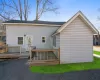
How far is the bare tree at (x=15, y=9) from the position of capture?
33.5 metres

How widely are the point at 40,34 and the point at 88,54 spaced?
8.40 metres

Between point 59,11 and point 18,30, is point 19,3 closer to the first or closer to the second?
point 59,11

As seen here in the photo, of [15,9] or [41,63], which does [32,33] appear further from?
[15,9]

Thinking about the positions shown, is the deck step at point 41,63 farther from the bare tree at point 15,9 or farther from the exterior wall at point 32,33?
the bare tree at point 15,9

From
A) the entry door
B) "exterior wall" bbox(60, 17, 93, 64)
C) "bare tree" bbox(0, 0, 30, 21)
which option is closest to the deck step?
"exterior wall" bbox(60, 17, 93, 64)

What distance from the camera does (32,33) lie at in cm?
1936

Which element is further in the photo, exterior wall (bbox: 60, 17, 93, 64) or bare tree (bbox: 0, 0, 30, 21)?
bare tree (bbox: 0, 0, 30, 21)

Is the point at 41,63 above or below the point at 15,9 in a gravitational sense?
below

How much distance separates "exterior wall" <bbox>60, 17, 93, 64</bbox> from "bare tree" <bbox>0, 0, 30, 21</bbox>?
73.9ft

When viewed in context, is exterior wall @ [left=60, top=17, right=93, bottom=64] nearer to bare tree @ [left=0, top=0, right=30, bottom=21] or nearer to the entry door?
the entry door

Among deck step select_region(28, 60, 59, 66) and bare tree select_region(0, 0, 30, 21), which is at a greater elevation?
→ bare tree select_region(0, 0, 30, 21)

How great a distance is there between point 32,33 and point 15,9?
17737 mm

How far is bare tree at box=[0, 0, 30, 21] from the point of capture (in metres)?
33.5

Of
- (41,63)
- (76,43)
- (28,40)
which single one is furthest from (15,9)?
(41,63)
